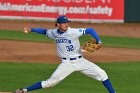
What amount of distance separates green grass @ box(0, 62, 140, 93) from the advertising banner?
11.4 metres

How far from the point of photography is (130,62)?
16234mm

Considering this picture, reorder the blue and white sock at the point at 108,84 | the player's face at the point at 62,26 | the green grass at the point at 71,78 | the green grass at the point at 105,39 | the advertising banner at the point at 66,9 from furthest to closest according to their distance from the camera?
the advertising banner at the point at 66,9 < the green grass at the point at 105,39 < the green grass at the point at 71,78 < the blue and white sock at the point at 108,84 < the player's face at the point at 62,26

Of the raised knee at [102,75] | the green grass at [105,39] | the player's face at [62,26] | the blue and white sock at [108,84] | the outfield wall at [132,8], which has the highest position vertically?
the player's face at [62,26]

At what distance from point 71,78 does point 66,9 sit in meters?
14.7

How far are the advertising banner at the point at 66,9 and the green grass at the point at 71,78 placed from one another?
449 inches

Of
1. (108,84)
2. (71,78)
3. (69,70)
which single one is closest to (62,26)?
(69,70)

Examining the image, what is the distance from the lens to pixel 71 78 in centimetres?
1302

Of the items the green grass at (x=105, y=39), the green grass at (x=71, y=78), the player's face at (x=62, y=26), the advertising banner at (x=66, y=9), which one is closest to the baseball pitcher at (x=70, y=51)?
the player's face at (x=62, y=26)

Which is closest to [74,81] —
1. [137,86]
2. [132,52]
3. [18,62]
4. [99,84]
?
[99,84]

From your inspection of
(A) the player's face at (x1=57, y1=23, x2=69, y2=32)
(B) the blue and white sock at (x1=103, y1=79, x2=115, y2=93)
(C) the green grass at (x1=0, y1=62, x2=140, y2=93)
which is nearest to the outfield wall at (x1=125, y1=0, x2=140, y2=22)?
(C) the green grass at (x1=0, y1=62, x2=140, y2=93)

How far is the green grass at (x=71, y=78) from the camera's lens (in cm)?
1156

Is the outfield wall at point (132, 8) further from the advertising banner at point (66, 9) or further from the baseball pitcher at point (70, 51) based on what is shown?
the baseball pitcher at point (70, 51)

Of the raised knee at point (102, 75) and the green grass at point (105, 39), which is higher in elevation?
the raised knee at point (102, 75)

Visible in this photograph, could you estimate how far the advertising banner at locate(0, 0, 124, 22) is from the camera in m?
27.1
